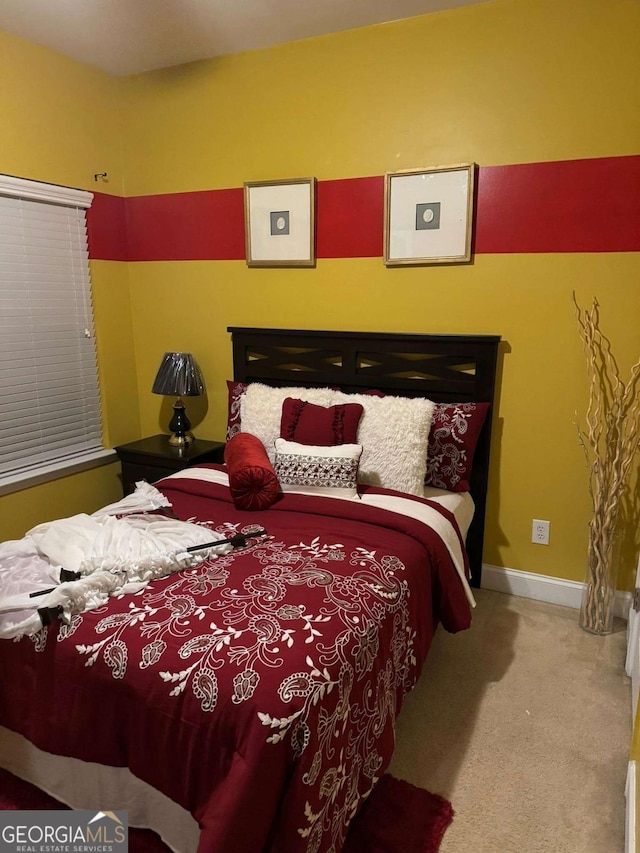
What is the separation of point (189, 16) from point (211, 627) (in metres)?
2.54

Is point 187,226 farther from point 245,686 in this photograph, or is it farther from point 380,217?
point 245,686

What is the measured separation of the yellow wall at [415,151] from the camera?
94.4 inches

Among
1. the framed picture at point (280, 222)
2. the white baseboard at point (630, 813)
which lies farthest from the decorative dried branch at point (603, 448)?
the framed picture at point (280, 222)

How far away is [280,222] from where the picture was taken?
9.86 ft

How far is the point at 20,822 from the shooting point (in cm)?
154

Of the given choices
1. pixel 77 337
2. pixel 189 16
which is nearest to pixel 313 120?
pixel 189 16

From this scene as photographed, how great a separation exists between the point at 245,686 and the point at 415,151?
2366 mm

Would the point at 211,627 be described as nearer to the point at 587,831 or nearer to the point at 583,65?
the point at 587,831

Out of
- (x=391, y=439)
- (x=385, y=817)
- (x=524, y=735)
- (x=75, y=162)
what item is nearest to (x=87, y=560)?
(x=385, y=817)

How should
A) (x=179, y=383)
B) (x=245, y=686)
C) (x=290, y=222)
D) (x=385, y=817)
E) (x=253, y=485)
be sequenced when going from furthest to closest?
(x=179, y=383), (x=290, y=222), (x=253, y=485), (x=385, y=817), (x=245, y=686)

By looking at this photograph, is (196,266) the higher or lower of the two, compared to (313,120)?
lower

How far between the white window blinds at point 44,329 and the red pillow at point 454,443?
1970 millimetres

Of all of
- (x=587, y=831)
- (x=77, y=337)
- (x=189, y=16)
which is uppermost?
(x=189, y=16)

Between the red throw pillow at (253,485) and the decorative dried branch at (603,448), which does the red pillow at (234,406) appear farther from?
the decorative dried branch at (603,448)
